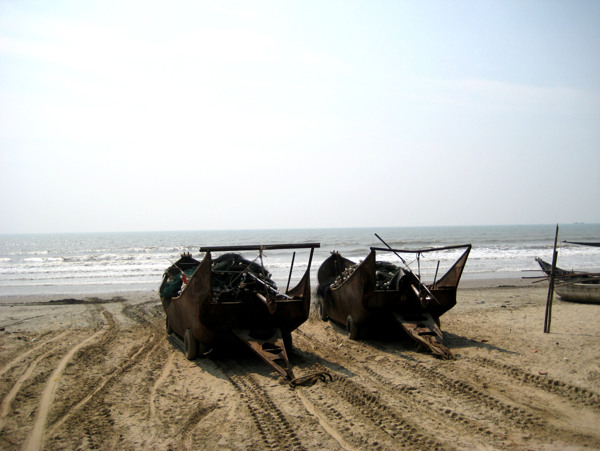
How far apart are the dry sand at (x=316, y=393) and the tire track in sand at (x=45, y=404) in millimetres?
27

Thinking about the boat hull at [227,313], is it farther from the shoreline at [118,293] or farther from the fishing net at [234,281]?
the shoreline at [118,293]

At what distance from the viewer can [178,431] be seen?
5.01 m

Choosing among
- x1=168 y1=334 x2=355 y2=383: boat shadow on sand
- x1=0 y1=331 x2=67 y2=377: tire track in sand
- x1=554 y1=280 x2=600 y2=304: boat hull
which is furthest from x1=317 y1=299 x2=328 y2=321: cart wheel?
x1=554 y1=280 x2=600 y2=304: boat hull

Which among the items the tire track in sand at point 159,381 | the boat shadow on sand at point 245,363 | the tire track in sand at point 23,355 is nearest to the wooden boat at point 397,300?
the boat shadow on sand at point 245,363

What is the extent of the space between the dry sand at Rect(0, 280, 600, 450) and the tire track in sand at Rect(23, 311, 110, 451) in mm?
27

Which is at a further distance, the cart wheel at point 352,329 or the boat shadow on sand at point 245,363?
the cart wheel at point 352,329

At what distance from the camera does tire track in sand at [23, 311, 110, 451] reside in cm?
481

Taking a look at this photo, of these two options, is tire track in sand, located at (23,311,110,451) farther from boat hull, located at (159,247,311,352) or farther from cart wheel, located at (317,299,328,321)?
cart wheel, located at (317,299,328,321)

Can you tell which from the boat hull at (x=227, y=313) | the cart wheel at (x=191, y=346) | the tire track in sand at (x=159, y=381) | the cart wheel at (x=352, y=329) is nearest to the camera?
the tire track in sand at (x=159, y=381)

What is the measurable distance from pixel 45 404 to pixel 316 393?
3.46 meters

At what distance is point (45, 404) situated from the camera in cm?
589

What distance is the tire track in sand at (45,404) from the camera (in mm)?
4809

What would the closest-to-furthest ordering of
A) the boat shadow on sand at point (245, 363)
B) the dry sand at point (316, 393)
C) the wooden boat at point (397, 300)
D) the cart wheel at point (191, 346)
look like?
the dry sand at point (316, 393) → the boat shadow on sand at point (245, 363) → the cart wheel at point (191, 346) → the wooden boat at point (397, 300)

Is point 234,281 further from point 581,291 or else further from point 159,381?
point 581,291
